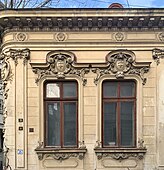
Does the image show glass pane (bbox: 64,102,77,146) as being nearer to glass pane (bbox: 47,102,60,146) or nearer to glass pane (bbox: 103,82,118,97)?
glass pane (bbox: 47,102,60,146)

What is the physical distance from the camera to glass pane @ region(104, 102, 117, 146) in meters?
14.9

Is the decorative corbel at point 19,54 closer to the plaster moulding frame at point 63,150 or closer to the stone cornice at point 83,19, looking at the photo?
the stone cornice at point 83,19

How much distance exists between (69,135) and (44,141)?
88cm

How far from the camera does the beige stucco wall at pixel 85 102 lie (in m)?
14.6

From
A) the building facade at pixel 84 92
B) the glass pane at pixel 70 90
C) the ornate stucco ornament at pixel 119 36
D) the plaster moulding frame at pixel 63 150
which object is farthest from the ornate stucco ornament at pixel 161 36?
the glass pane at pixel 70 90

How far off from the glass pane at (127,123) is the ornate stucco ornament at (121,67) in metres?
1.01

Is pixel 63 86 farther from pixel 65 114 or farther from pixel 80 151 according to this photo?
pixel 80 151

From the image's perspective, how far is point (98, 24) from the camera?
14742mm

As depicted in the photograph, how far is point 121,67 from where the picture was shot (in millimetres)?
14766

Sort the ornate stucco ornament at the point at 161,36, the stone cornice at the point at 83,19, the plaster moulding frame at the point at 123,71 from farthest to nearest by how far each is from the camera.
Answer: the ornate stucco ornament at the point at 161,36, the plaster moulding frame at the point at 123,71, the stone cornice at the point at 83,19

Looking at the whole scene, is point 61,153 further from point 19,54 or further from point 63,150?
point 19,54

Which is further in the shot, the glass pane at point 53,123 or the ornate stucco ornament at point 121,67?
the glass pane at point 53,123

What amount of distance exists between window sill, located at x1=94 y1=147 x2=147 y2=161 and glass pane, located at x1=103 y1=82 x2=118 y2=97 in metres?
1.88

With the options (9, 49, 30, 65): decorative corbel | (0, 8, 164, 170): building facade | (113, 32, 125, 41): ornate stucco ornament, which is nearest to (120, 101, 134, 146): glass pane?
(0, 8, 164, 170): building facade
